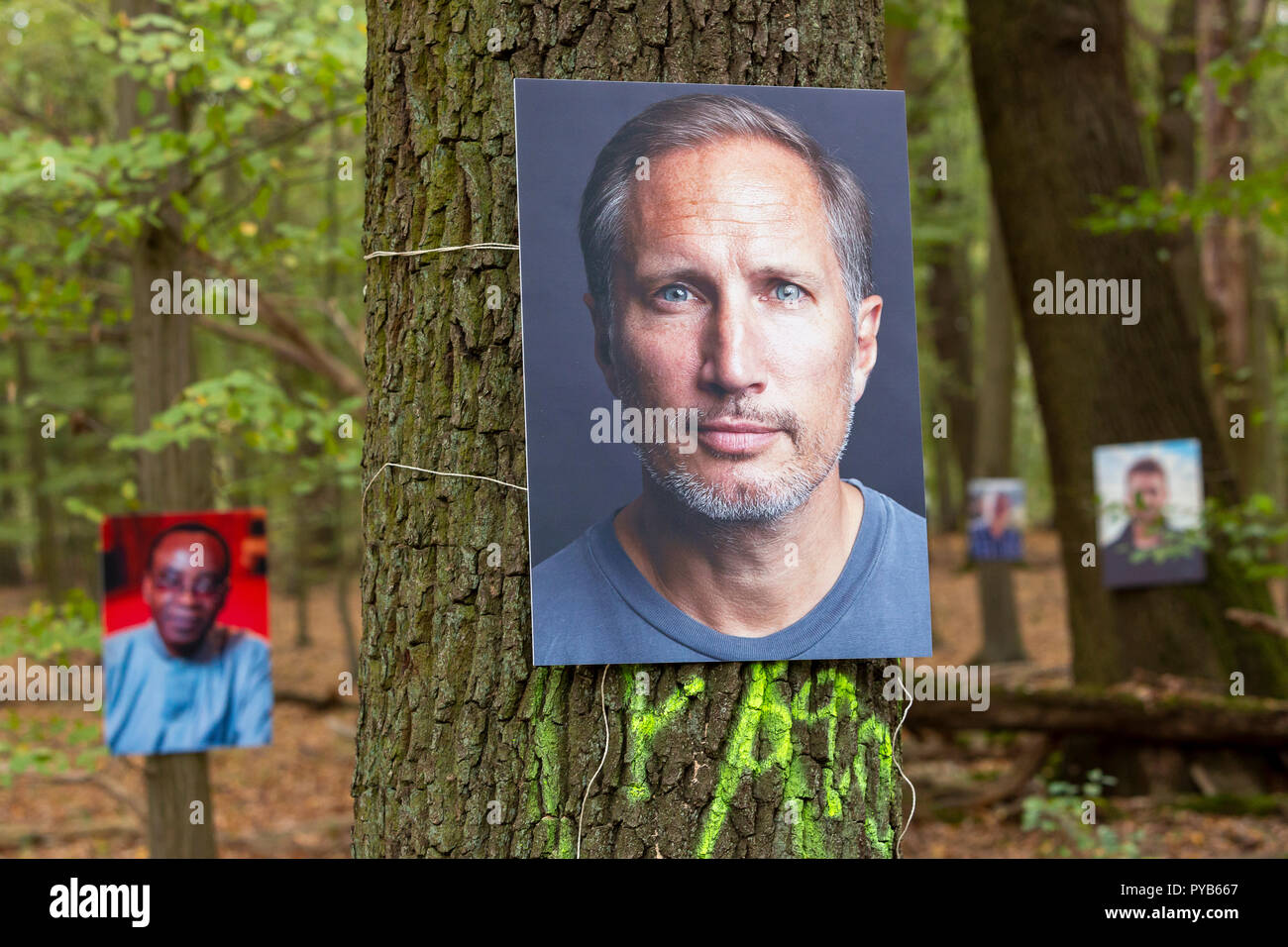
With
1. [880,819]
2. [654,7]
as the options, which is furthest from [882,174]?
[880,819]

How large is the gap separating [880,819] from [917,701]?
5.73 meters

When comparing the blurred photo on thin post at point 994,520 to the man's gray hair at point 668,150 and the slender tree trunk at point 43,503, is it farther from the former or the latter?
the slender tree trunk at point 43,503

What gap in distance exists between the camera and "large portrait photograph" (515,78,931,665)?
6.78 ft

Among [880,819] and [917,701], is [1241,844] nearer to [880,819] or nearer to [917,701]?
[917,701]

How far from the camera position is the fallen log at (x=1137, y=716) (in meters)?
6.35

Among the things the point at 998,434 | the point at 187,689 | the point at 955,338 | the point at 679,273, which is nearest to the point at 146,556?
the point at 187,689

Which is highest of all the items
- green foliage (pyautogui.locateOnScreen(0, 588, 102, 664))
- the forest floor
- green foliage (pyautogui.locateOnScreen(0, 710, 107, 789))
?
green foliage (pyautogui.locateOnScreen(0, 588, 102, 664))

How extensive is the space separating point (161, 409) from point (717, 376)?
4.19 metres

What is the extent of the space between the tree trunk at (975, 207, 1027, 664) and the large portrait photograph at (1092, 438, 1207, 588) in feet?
16.4

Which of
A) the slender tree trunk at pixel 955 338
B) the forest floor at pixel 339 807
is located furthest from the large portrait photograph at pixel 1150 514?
the slender tree trunk at pixel 955 338

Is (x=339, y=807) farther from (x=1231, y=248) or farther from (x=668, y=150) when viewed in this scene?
(x=1231, y=248)

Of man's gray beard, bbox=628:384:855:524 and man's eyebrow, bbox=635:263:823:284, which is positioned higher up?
man's eyebrow, bbox=635:263:823:284

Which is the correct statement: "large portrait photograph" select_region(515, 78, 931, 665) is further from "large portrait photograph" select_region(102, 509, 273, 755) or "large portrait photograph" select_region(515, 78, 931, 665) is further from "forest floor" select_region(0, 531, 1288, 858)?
"forest floor" select_region(0, 531, 1288, 858)

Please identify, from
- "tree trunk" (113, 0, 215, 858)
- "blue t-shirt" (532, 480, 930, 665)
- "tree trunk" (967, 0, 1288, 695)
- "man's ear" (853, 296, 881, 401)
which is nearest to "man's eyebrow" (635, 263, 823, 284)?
"man's ear" (853, 296, 881, 401)
